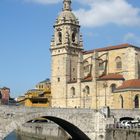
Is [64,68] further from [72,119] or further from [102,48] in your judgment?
[72,119]

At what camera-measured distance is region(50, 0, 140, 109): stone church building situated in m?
74.2

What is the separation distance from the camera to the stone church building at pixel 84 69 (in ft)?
243

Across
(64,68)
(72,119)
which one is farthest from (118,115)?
(64,68)

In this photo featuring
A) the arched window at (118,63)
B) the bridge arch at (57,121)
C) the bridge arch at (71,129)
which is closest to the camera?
the bridge arch at (57,121)

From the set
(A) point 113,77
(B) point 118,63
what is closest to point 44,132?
(A) point 113,77

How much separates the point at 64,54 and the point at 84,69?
15.1 ft

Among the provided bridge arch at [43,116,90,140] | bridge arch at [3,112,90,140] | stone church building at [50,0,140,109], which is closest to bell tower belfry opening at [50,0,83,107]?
stone church building at [50,0,140,109]

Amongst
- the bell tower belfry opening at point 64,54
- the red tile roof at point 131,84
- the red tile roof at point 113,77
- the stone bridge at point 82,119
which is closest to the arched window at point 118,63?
the red tile roof at point 113,77

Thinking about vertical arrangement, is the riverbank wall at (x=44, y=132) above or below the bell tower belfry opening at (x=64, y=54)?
below

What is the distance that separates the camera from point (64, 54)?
80.4 metres

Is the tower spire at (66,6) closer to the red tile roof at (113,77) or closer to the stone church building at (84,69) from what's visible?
the stone church building at (84,69)

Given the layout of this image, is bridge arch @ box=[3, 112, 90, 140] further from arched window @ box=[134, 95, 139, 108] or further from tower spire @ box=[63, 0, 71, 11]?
tower spire @ box=[63, 0, 71, 11]

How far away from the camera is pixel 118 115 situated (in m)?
52.3

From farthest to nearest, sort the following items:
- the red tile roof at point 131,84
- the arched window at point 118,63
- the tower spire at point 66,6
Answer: the tower spire at point 66,6 → the arched window at point 118,63 → the red tile roof at point 131,84
